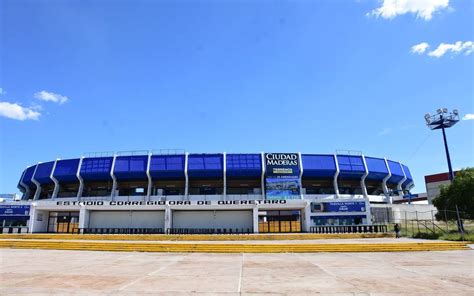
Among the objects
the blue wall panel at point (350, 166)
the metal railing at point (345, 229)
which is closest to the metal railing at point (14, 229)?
the metal railing at point (345, 229)

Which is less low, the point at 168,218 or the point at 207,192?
the point at 207,192

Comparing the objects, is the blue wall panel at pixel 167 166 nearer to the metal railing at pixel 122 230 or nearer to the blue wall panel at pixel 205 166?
the blue wall panel at pixel 205 166

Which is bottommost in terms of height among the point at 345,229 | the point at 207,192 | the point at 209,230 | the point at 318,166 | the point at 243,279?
the point at 243,279

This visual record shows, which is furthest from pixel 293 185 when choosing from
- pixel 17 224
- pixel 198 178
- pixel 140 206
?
pixel 17 224

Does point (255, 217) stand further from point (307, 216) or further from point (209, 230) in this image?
point (307, 216)

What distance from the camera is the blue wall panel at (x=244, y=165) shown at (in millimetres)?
57647

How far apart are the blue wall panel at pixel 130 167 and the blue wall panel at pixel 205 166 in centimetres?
823

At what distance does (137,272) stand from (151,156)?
47773mm

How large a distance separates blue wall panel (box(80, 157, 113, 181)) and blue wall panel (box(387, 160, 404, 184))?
53.0 metres

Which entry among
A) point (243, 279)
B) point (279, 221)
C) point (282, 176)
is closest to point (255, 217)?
point (279, 221)

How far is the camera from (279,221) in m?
47.5

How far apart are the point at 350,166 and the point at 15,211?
Result: 177ft

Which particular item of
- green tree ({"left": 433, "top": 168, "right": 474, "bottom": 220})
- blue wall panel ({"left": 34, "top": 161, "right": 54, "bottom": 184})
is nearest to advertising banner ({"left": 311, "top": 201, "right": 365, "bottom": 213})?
green tree ({"left": 433, "top": 168, "right": 474, "bottom": 220})

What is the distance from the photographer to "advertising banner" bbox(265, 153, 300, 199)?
2202 inches
